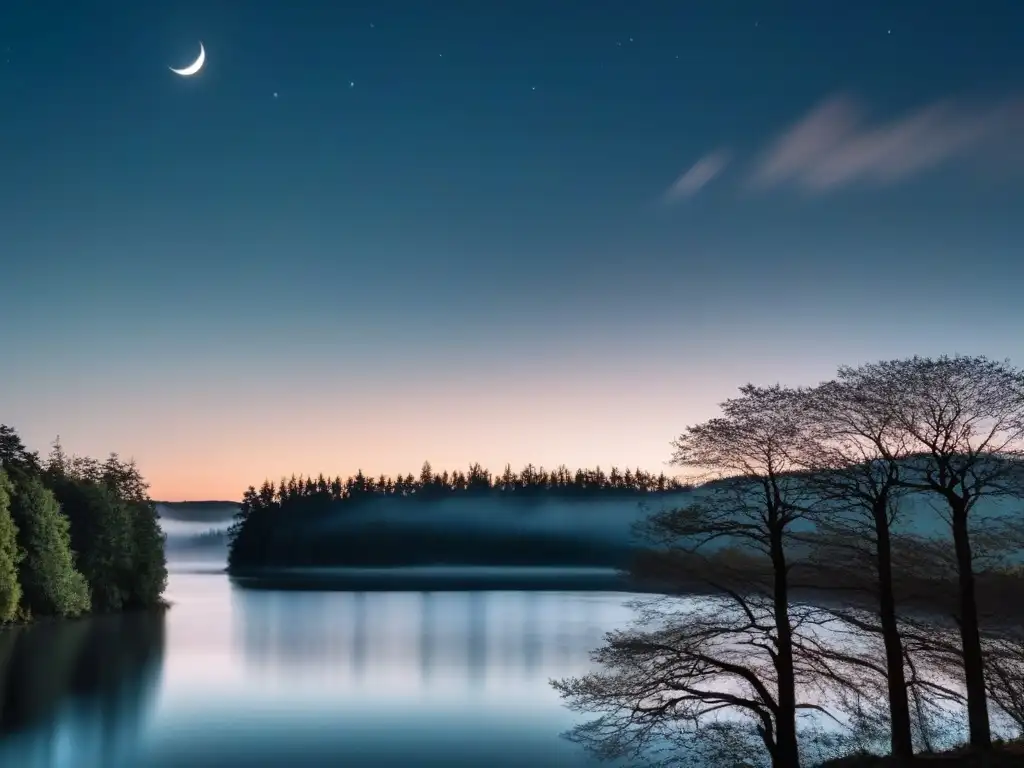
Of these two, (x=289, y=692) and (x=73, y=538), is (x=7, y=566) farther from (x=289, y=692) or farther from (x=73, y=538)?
(x=289, y=692)

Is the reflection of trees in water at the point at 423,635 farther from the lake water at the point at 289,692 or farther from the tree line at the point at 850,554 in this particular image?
the tree line at the point at 850,554

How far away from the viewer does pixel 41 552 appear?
223ft

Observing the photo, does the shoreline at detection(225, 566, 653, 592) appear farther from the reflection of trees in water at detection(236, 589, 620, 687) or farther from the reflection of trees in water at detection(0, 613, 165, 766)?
the reflection of trees in water at detection(0, 613, 165, 766)

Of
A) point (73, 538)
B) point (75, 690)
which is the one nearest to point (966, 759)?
point (75, 690)

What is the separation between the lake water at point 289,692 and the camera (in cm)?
3080

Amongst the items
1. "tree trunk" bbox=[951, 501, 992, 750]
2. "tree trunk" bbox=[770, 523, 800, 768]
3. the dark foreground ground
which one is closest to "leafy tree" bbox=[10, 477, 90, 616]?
"tree trunk" bbox=[770, 523, 800, 768]

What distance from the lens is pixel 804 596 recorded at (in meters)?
20.4

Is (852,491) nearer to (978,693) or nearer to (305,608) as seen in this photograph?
(978,693)

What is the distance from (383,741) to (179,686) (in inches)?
626

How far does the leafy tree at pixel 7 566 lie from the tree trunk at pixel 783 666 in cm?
5759

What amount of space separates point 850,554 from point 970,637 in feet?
9.15

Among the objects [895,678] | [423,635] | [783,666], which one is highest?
[783,666]

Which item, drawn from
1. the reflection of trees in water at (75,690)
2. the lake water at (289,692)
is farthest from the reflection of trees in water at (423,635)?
the reflection of trees in water at (75,690)

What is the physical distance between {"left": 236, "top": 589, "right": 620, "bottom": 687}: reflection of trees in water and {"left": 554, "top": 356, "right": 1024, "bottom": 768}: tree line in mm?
30273
